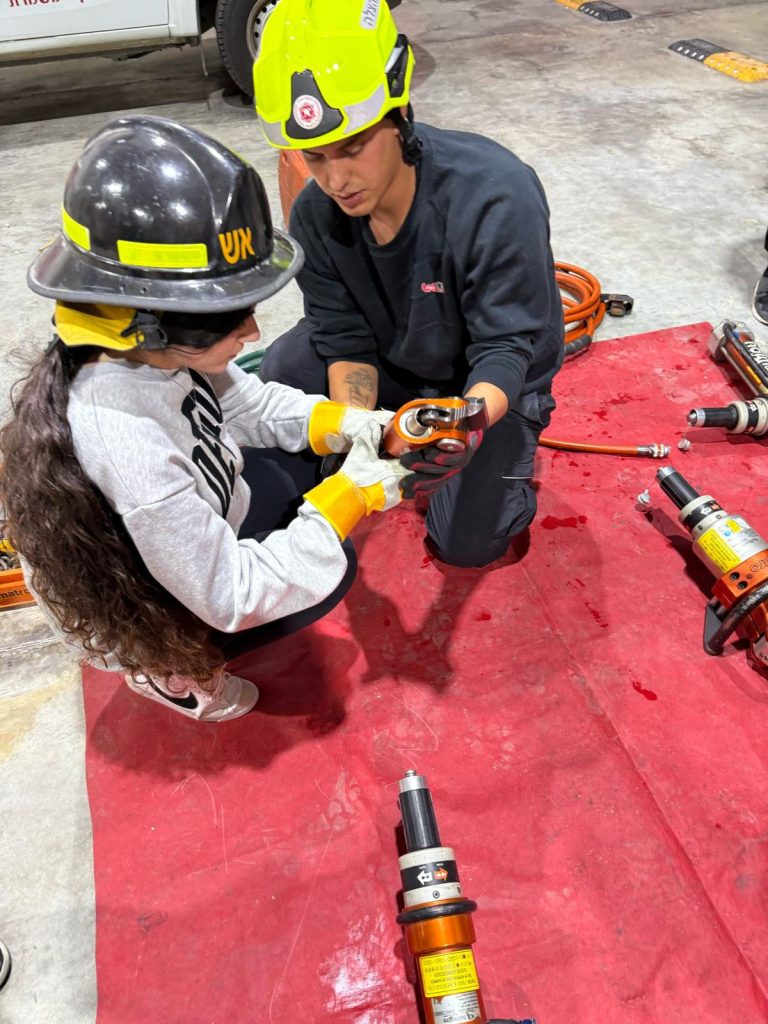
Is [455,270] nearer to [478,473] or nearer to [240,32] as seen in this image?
[478,473]

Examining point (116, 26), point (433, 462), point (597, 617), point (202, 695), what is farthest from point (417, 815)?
point (116, 26)

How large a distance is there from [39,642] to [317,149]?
1.51 m

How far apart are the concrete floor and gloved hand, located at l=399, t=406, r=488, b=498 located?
1.10 meters

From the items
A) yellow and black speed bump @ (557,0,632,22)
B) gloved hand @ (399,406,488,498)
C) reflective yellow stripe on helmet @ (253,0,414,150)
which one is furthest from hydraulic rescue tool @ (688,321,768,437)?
yellow and black speed bump @ (557,0,632,22)

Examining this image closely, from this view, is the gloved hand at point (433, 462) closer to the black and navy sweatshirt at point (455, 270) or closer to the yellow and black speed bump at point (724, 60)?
the black and navy sweatshirt at point (455, 270)

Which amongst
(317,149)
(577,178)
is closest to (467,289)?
(317,149)

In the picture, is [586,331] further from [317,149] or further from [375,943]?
[375,943]

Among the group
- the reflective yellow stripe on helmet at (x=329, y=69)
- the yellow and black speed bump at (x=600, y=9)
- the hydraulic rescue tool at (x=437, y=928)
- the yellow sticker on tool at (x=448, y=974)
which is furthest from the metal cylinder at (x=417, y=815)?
the yellow and black speed bump at (x=600, y=9)

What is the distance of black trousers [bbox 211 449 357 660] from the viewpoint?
166 centimetres

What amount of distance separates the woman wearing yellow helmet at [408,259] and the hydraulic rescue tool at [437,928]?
76cm

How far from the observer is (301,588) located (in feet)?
4.44

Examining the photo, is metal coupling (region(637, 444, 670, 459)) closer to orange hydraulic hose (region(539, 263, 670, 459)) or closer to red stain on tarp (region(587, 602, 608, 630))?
orange hydraulic hose (region(539, 263, 670, 459))

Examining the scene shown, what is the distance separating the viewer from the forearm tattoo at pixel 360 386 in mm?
2008

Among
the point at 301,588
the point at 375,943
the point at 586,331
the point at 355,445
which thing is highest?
the point at 355,445
